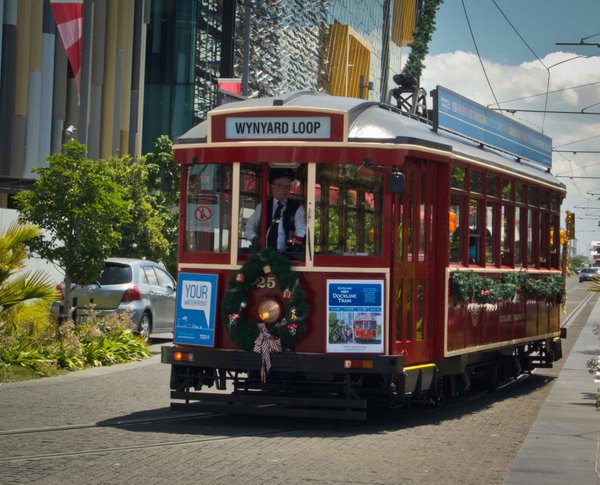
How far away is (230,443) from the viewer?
10.7 meters

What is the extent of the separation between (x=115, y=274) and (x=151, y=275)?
3.76 feet

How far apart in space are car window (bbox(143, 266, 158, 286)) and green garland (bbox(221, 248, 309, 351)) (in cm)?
1023

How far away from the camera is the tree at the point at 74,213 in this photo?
18172 millimetres

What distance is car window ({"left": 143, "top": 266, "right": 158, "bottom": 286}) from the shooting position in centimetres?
2223

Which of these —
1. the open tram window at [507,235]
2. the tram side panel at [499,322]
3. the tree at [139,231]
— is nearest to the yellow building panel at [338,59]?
the tree at [139,231]

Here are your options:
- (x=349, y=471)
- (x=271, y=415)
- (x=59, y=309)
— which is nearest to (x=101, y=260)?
(x=59, y=309)

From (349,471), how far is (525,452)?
196cm

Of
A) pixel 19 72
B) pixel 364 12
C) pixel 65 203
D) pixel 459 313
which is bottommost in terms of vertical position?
pixel 459 313

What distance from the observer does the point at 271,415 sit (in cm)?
1288

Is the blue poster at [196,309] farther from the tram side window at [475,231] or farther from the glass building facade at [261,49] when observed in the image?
the glass building facade at [261,49]

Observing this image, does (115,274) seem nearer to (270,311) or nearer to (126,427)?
(270,311)

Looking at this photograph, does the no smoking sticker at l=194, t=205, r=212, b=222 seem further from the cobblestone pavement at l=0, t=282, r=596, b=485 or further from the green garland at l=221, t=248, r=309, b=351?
the cobblestone pavement at l=0, t=282, r=596, b=485

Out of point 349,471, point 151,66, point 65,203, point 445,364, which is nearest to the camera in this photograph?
point 349,471

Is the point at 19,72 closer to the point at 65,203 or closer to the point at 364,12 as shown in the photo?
the point at 65,203
